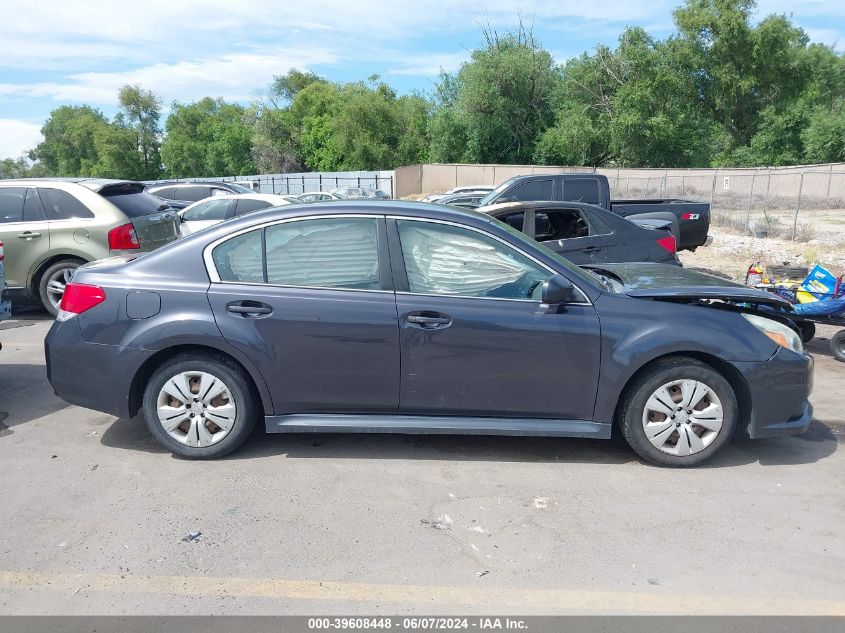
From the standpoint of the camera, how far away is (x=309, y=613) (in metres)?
3.10

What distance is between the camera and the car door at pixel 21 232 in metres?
8.73

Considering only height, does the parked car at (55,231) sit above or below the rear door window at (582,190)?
below

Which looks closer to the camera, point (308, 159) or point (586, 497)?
point (586, 497)

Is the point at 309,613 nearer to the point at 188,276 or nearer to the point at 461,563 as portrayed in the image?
the point at 461,563

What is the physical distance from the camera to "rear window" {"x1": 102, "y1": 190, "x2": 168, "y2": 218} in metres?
9.05

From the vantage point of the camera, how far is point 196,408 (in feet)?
15.0

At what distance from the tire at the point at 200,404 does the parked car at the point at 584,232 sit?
4.87 m

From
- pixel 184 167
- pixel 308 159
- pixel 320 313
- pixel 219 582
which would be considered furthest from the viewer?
pixel 184 167

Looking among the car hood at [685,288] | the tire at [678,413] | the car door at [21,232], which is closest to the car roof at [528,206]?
the car hood at [685,288]

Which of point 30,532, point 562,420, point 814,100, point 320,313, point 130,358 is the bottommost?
point 30,532

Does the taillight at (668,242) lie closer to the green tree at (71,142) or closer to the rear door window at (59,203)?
the rear door window at (59,203)

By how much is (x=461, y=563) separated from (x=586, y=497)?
1061 mm

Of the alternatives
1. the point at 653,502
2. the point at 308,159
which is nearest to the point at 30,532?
the point at 653,502

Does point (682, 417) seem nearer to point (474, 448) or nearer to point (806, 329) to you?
point (474, 448)
